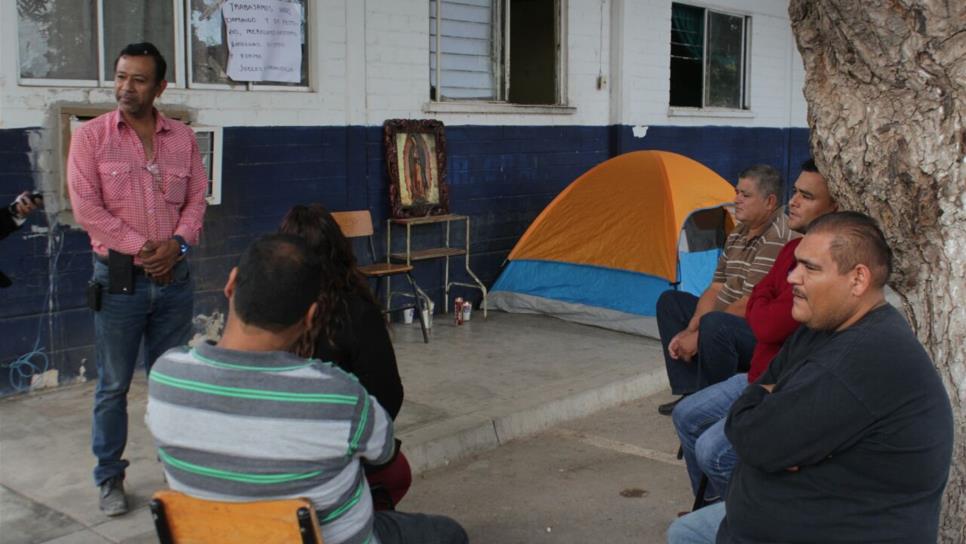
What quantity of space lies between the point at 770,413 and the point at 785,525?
0.30 metres

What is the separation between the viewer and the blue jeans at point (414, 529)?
2938 mm

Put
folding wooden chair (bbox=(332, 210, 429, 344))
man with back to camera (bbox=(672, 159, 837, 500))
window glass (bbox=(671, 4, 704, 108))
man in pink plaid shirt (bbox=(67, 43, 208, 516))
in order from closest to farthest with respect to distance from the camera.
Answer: man with back to camera (bbox=(672, 159, 837, 500)) < man in pink plaid shirt (bbox=(67, 43, 208, 516)) < folding wooden chair (bbox=(332, 210, 429, 344)) < window glass (bbox=(671, 4, 704, 108))

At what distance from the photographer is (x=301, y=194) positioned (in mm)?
7922

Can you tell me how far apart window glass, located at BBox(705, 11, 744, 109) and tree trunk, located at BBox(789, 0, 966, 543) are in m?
8.95

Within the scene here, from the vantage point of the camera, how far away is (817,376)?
2.72 m

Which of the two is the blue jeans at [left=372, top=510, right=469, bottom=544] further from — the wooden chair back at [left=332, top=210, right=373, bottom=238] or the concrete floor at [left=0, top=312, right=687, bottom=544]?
the wooden chair back at [left=332, top=210, right=373, bottom=238]

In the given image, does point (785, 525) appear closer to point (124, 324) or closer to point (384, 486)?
point (384, 486)

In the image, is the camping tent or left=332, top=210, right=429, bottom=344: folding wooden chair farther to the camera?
the camping tent

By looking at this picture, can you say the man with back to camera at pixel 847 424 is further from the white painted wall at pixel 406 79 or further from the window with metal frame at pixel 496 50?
the window with metal frame at pixel 496 50

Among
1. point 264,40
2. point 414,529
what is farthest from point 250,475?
point 264,40

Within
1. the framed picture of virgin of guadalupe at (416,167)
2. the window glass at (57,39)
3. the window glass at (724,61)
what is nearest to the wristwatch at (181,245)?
the window glass at (57,39)

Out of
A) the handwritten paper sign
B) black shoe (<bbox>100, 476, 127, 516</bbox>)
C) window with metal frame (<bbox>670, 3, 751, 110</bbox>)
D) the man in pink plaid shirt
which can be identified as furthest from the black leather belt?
window with metal frame (<bbox>670, 3, 751, 110</bbox>)

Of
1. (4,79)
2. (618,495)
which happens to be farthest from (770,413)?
(4,79)

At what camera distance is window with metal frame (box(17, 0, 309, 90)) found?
6371mm
